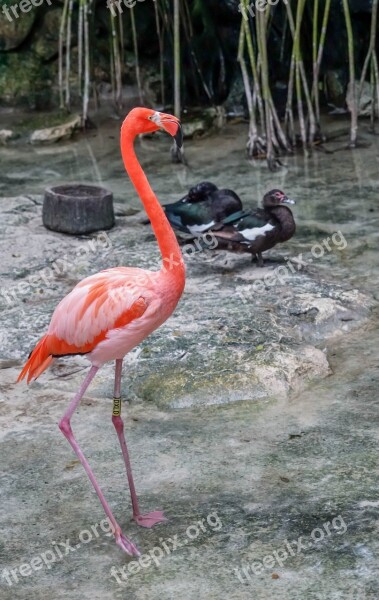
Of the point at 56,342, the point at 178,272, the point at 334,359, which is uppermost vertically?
the point at 178,272

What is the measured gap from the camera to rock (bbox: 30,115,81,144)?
31.6 ft

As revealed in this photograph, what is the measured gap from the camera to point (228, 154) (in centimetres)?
903

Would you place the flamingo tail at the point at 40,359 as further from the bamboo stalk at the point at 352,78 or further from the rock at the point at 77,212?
the bamboo stalk at the point at 352,78

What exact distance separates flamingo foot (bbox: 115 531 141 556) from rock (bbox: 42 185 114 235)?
139 inches

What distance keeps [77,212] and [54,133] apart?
3.15 m

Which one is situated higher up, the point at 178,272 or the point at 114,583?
the point at 178,272

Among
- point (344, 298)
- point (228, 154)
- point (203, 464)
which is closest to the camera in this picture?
point (203, 464)

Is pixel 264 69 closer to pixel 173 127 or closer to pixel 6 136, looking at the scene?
pixel 6 136

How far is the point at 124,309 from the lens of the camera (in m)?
3.58

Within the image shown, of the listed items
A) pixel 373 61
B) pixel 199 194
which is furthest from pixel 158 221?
pixel 373 61

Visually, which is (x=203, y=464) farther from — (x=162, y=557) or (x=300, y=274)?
(x=300, y=274)

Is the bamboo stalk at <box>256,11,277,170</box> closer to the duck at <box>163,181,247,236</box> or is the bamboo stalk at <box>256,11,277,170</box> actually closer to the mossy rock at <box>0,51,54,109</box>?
the duck at <box>163,181,247,236</box>

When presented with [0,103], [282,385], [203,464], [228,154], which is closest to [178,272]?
[203,464]

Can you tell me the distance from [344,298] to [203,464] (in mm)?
1779
